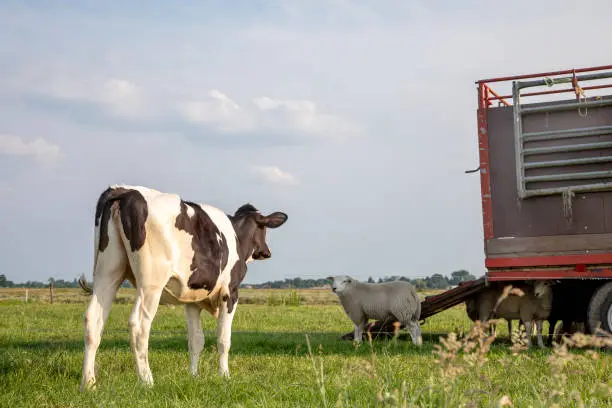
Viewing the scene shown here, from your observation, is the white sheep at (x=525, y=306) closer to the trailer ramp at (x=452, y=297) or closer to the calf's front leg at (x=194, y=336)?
the trailer ramp at (x=452, y=297)

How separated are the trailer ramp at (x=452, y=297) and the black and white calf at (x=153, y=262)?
19.4 ft

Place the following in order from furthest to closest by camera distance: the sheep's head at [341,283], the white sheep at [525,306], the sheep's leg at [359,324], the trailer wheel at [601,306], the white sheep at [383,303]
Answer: the sheep's head at [341,283] → the sheep's leg at [359,324] → the white sheep at [383,303] → the white sheep at [525,306] → the trailer wheel at [601,306]

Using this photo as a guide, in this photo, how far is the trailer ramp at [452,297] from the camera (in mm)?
13766

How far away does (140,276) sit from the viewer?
7.88m

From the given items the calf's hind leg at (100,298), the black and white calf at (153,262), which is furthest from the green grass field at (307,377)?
the black and white calf at (153,262)

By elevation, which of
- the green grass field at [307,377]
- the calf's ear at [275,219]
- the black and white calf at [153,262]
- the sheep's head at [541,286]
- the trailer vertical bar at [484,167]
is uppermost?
the trailer vertical bar at [484,167]

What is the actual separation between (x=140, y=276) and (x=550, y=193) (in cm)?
691

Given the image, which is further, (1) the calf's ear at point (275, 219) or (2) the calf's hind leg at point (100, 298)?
(1) the calf's ear at point (275, 219)

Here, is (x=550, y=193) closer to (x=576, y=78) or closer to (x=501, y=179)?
(x=501, y=179)

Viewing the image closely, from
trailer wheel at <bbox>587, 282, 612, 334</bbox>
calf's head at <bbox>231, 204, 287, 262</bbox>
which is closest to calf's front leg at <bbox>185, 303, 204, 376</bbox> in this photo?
calf's head at <bbox>231, 204, 287, 262</bbox>

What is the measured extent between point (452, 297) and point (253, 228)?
5188 mm

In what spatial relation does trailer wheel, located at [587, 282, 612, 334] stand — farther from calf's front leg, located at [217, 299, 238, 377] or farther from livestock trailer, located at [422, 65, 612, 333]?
calf's front leg, located at [217, 299, 238, 377]

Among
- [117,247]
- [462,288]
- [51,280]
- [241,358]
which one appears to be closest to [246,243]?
[241,358]

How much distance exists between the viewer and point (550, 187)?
12.0 meters
